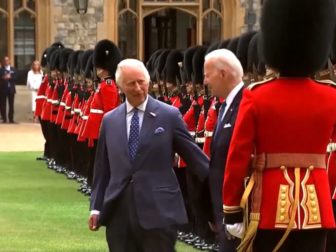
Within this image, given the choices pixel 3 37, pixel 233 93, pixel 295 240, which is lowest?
pixel 295 240

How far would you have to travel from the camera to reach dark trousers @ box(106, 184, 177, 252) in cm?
570

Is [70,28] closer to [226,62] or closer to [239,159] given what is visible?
[226,62]

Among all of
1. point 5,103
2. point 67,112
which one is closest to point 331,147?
point 67,112

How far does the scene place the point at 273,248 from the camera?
187 inches

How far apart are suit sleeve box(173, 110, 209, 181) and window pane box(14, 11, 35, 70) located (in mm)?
17963

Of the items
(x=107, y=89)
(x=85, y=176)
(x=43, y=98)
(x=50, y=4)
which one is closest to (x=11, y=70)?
(x=50, y=4)

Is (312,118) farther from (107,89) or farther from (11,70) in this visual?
(11,70)

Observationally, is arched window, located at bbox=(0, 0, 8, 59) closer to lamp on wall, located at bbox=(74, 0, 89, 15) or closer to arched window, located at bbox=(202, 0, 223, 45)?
lamp on wall, located at bbox=(74, 0, 89, 15)

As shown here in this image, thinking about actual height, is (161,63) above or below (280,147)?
above

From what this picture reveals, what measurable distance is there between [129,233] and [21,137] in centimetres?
1444

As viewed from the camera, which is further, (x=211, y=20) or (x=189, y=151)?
(x=211, y=20)

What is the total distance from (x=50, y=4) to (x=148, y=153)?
17899 mm

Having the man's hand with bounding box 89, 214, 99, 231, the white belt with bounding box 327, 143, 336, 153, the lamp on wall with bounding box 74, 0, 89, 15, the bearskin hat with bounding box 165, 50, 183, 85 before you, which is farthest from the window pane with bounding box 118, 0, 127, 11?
the man's hand with bounding box 89, 214, 99, 231

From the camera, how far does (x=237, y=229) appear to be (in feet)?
15.7
